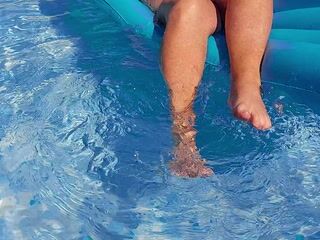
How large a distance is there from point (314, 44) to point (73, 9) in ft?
3.48

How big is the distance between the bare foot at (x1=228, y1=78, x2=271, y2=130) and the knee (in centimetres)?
19

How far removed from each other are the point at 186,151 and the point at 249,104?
7.4 inches

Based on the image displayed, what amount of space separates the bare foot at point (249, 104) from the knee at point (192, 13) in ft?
0.63

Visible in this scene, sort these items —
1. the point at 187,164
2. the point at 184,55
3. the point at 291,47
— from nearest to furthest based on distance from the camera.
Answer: the point at 187,164
the point at 184,55
the point at 291,47

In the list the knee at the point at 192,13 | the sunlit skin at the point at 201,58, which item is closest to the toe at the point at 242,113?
the sunlit skin at the point at 201,58

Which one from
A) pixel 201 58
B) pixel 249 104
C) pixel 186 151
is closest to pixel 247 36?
pixel 201 58

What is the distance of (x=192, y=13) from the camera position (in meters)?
1.63

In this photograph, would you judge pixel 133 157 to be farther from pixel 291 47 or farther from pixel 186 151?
pixel 291 47

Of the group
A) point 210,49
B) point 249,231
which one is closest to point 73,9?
point 210,49

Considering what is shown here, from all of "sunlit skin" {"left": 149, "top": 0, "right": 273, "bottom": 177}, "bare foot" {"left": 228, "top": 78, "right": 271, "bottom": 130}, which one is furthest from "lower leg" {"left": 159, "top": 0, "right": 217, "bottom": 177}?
"bare foot" {"left": 228, "top": 78, "right": 271, "bottom": 130}

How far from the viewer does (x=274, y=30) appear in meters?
1.88

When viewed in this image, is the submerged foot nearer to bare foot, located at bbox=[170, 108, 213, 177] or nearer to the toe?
bare foot, located at bbox=[170, 108, 213, 177]

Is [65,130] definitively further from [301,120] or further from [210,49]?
[301,120]

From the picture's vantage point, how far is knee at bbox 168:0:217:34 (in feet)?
5.32
